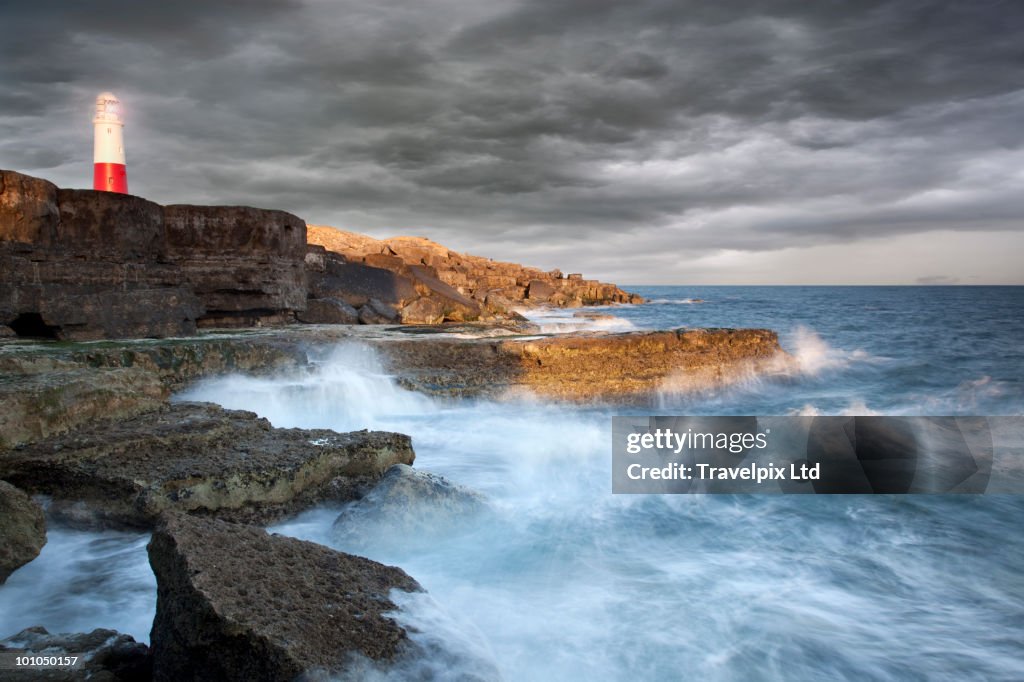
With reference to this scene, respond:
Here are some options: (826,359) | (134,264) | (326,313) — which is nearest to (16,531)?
(134,264)

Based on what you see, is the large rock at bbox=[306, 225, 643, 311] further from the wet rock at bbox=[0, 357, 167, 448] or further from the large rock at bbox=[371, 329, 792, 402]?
the wet rock at bbox=[0, 357, 167, 448]

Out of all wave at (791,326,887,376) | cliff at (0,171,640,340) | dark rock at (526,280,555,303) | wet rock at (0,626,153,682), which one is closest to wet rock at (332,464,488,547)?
wet rock at (0,626,153,682)

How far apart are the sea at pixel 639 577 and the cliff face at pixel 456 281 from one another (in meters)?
8.28

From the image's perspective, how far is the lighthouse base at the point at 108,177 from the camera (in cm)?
1706

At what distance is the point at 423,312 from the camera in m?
14.2

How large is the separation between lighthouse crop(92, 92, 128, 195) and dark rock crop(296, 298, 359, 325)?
9328mm

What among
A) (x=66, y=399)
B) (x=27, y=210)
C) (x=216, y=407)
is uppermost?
(x=27, y=210)

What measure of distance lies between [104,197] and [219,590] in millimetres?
8027

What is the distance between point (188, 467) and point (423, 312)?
1060 cm

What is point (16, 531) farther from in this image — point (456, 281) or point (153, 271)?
point (456, 281)

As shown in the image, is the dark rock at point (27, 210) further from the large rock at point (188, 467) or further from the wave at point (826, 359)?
the wave at point (826, 359)

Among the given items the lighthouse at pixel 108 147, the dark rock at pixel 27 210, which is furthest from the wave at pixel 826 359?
the lighthouse at pixel 108 147

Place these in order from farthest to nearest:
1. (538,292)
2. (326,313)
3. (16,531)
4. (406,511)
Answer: (538,292), (326,313), (406,511), (16,531)

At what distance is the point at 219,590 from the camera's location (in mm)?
2092
